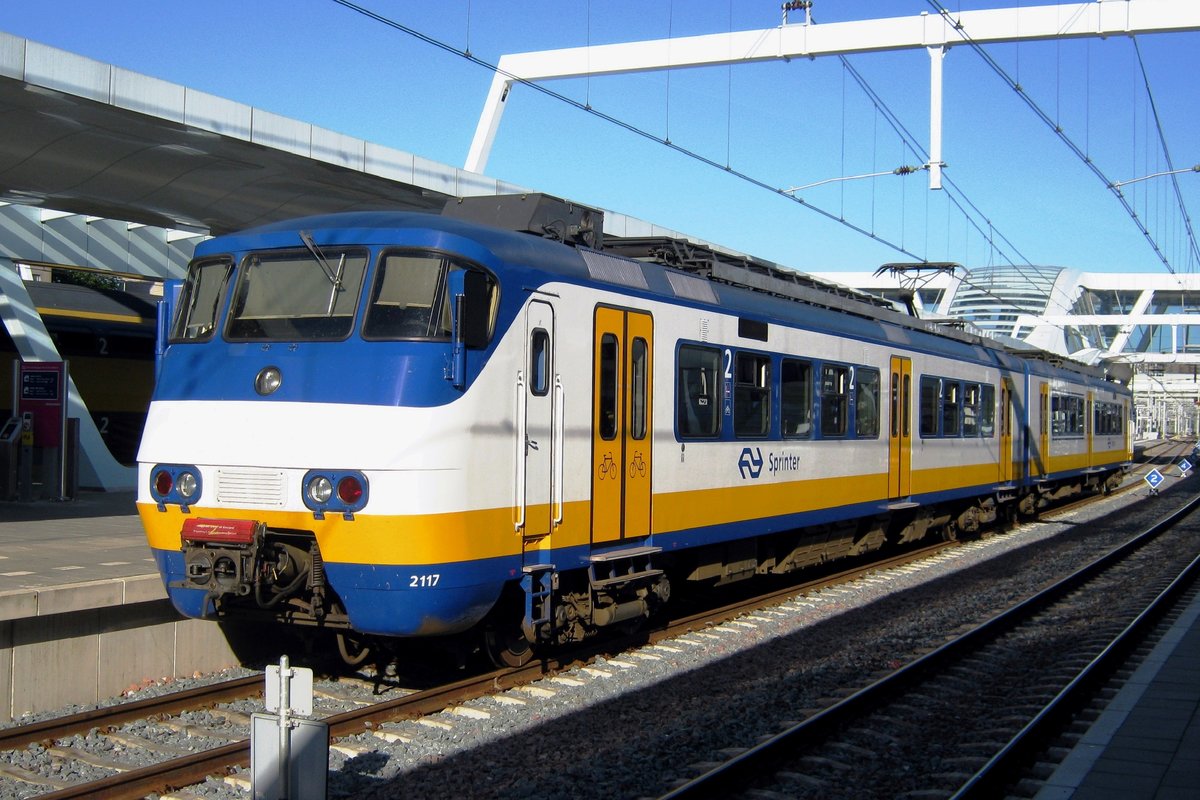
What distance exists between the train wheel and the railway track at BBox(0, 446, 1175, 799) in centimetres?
9

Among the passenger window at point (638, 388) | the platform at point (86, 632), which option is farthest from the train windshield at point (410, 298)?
the platform at point (86, 632)

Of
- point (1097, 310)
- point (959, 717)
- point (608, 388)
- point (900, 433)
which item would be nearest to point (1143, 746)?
point (959, 717)

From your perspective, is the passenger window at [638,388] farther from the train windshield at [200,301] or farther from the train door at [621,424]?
the train windshield at [200,301]

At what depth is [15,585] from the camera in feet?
25.8

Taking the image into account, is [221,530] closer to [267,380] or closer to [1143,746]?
[267,380]

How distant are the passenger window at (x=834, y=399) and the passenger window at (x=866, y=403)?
33 cm

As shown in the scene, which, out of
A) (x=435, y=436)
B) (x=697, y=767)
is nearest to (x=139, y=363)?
(x=435, y=436)

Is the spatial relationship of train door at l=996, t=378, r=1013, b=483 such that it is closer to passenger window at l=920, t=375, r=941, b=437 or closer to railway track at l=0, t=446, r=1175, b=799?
passenger window at l=920, t=375, r=941, b=437

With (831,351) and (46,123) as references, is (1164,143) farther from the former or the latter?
(46,123)

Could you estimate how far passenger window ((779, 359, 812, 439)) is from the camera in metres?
11.9

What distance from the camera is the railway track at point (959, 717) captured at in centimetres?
645

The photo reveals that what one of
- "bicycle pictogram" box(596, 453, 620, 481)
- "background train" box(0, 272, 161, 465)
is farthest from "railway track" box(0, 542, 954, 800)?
"background train" box(0, 272, 161, 465)

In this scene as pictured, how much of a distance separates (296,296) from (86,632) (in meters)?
2.74

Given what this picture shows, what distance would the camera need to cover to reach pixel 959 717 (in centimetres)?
810
